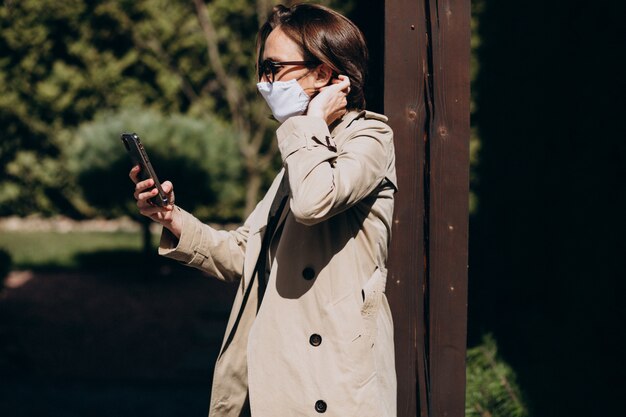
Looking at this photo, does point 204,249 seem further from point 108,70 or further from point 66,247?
point 108,70

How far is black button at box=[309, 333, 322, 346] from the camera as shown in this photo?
72.9 inches

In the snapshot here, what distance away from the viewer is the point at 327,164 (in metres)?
1.79

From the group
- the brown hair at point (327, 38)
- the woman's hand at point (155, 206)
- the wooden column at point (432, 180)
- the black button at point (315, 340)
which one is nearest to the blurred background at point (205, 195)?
the wooden column at point (432, 180)

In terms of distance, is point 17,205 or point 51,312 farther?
point 17,205

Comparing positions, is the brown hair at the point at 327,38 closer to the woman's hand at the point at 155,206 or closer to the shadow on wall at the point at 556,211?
the woman's hand at the point at 155,206

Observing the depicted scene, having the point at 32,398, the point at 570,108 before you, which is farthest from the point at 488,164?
the point at 32,398

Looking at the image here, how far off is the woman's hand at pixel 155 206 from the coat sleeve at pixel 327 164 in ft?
1.24

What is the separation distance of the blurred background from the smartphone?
91 centimetres

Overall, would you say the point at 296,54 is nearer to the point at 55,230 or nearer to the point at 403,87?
the point at 403,87

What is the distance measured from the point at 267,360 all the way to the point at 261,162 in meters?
8.76

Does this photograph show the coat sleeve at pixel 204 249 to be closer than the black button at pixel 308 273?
No

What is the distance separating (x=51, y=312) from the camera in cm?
690

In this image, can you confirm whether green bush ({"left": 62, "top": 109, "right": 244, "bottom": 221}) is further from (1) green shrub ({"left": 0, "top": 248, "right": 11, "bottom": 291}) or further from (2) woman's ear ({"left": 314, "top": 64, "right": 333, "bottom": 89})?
(2) woman's ear ({"left": 314, "top": 64, "right": 333, "bottom": 89})

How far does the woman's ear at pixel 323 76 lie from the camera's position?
6.61ft
